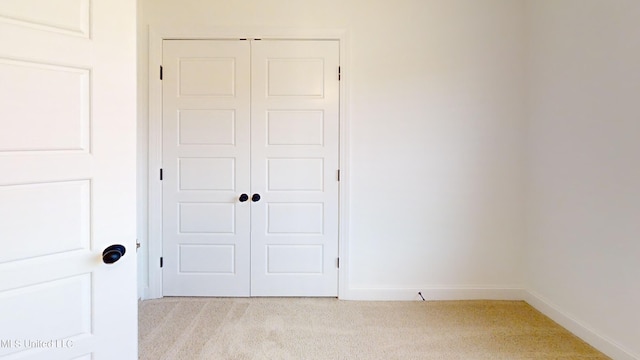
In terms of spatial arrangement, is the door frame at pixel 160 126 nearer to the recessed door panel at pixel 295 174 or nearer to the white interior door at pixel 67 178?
the recessed door panel at pixel 295 174

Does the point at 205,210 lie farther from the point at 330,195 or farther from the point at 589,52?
the point at 589,52

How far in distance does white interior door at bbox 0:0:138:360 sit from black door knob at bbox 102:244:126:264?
20 mm

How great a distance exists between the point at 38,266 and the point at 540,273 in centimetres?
336

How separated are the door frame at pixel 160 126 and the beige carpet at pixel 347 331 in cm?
33

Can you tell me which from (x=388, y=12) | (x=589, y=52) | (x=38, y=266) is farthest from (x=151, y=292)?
(x=589, y=52)

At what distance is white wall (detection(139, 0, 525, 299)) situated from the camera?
2.97m

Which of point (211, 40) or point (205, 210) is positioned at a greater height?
point (211, 40)

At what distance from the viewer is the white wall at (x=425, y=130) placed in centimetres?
297

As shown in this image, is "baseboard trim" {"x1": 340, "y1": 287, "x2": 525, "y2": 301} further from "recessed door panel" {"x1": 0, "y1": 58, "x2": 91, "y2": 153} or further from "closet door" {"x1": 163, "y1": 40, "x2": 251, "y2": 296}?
"recessed door panel" {"x1": 0, "y1": 58, "x2": 91, "y2": 153}

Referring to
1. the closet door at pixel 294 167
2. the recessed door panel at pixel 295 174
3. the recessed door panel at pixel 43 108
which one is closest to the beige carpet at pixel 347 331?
the closet door at pixel 294 167

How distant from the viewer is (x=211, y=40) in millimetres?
2984

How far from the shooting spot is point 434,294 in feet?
9.93

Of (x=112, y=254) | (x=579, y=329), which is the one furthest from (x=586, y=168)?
(x=112, y=254)

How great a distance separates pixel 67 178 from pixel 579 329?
3218 millimetres
